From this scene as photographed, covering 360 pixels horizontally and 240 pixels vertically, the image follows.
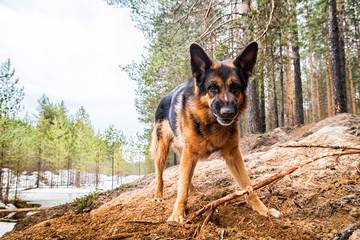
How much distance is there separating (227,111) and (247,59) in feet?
3.41

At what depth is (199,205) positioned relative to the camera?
9.23 feet

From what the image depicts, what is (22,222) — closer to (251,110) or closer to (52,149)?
Answer: (251,110)

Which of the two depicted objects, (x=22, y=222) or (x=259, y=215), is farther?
(x=22, y=222)

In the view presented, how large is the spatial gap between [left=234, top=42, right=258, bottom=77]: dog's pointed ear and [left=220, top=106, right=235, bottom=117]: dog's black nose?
0.85 m

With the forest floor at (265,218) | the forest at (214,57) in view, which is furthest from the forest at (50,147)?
the forest floor at (265,218)

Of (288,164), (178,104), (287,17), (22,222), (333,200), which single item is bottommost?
(22,222)

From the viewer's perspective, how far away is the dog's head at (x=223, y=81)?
2.45m

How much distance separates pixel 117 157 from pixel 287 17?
16.7 meters

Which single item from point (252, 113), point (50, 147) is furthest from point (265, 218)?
point (50, 147)

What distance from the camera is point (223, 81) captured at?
2625 millimetres

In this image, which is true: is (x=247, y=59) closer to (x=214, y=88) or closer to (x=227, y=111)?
(x=214, y=88)

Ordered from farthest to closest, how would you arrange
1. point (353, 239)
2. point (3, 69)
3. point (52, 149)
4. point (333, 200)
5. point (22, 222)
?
point (52, 149) → point (3, 69) → point (22, 222) → point (333, 200) → point (353, 239)

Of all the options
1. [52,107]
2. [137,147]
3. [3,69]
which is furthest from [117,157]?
[52,107]

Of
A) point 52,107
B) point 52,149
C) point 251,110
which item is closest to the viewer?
point 251,110
